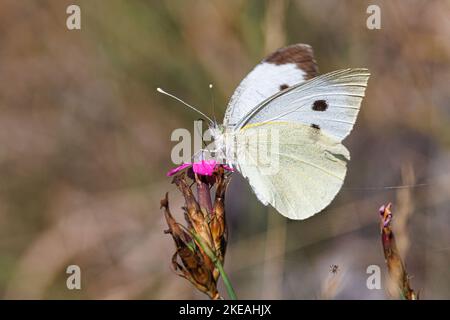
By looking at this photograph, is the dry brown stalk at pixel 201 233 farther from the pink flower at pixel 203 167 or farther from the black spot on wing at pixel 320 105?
the black spot on wing at pixel 320 105

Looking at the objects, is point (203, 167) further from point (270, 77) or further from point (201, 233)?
point (270, 77)

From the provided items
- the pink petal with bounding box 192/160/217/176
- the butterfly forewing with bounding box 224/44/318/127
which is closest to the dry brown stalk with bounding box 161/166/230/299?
the pink petal with bounding box 192/160/217/176

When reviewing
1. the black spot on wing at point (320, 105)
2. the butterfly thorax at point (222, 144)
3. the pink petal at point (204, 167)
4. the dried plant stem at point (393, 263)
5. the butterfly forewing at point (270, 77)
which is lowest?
the dried plant stem at point (393, 263)

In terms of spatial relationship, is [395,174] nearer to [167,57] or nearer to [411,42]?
[411,42]

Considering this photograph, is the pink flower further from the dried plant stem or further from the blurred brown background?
the blurred brown background

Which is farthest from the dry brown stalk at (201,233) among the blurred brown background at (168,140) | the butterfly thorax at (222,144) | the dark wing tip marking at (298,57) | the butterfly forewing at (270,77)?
the blurred brown background at (168,140)

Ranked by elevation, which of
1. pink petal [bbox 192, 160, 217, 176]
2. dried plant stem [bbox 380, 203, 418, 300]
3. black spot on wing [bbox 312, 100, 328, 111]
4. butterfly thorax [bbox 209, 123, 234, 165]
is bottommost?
dried plant stem [bbox 380, 203, 418, 300]

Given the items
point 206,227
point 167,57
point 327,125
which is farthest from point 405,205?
point 167,57
